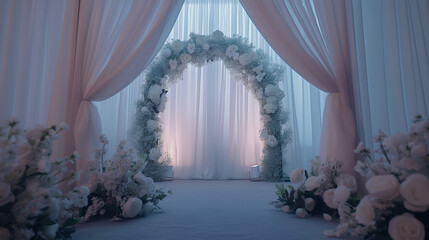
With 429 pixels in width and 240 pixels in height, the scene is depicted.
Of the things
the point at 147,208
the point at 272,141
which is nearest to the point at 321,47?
the point at 147,208

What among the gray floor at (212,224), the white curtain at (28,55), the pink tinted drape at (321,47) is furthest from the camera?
the white curtain at (28,55)

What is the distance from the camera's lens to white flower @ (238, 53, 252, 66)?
5.09 metres

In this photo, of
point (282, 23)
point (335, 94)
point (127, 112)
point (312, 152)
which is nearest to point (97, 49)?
point (282, 23)

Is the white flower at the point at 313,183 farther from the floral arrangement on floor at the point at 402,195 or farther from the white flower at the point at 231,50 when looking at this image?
the white flower at the point at 231,50

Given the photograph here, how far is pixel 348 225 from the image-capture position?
5.09 feet

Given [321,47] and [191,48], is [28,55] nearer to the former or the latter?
[191,48]

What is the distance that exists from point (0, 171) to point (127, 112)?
14.0 ft

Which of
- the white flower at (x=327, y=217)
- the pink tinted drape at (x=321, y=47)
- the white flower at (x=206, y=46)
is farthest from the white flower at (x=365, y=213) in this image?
the white flower at (x=206, y=46)

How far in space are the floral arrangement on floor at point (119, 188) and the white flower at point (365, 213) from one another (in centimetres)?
139

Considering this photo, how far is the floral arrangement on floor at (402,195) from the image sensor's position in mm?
1249

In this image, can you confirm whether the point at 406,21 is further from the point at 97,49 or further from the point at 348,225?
the point at 97,49

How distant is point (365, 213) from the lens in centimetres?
138

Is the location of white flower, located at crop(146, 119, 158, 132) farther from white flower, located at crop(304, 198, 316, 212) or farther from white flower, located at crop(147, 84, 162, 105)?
white flower, located at crop(304, 198, 316, 212)

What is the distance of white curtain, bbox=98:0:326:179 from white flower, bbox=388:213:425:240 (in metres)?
4.01
